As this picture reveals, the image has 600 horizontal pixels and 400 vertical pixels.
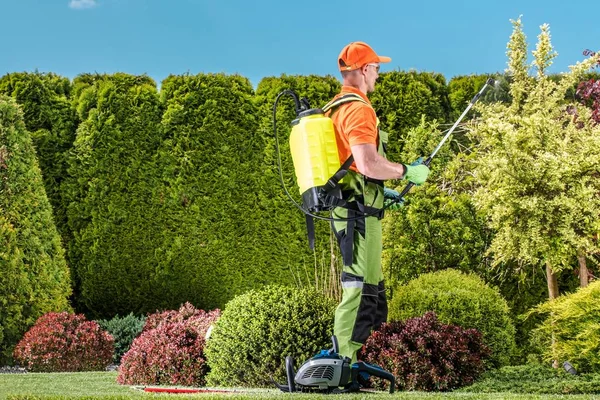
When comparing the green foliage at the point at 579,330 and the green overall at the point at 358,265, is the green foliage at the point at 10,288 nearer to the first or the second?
the green overall at the point at 358,265

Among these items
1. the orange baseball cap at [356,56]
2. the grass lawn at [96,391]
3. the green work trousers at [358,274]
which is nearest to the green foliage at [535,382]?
the grass lawn at [96,391]

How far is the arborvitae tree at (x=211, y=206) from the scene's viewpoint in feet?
37.3

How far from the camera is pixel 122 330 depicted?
417 inches

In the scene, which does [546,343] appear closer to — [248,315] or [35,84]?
[248,315]

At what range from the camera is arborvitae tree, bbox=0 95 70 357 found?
9984mm

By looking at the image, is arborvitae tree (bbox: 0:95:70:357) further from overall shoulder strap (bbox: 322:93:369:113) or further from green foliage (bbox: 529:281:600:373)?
green foliage (bbox: 529:281:600:373)

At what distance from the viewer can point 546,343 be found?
361 inches

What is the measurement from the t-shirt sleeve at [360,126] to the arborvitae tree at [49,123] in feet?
24.4

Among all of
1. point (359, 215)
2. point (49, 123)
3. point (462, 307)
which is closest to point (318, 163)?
point (359, 215)

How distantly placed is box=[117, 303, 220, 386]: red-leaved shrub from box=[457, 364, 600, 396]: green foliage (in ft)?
8.63

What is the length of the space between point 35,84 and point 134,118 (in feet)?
5.65

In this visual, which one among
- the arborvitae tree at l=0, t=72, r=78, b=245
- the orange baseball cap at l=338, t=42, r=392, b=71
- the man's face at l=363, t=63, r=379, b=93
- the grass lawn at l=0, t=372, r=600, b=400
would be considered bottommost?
the grass lawn at l=0, t=372, r=600, b=400

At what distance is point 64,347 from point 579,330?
5879 millimetres

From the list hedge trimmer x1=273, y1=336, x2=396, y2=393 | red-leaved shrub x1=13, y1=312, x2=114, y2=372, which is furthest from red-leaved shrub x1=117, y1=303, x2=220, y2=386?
hedge trimmer x1=273, y1=336, x2=396, y2=393
